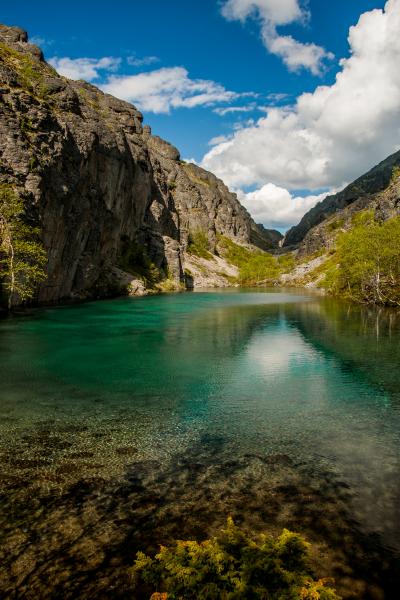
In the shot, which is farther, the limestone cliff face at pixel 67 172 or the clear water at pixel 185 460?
the limestone cliff face at pixel 67 172

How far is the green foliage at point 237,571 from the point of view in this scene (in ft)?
19.8

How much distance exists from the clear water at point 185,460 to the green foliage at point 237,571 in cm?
192

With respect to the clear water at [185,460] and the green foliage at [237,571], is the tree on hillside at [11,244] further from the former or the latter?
the green foliage at [237,571]

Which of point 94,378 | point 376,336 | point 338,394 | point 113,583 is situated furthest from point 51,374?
point 376,336

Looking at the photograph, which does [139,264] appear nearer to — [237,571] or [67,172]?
[67,172]

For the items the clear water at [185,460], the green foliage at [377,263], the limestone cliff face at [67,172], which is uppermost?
the limestone cliff face at [67,172]

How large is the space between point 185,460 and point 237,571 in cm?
790

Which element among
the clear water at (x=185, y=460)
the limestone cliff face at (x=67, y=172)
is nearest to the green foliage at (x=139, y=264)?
the limestone cliff face at (x=67, y=172)

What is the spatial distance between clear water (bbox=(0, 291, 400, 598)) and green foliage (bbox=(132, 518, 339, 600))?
6.31 feet

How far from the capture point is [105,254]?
405 ft

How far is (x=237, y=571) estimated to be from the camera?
648 cm

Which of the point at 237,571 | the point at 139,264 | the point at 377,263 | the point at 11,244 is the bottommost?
the point at 237,571

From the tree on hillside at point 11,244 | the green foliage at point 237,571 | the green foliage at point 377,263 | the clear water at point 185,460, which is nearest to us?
the green foliage at point 237,571

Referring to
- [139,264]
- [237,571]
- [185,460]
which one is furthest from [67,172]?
[237,571]
